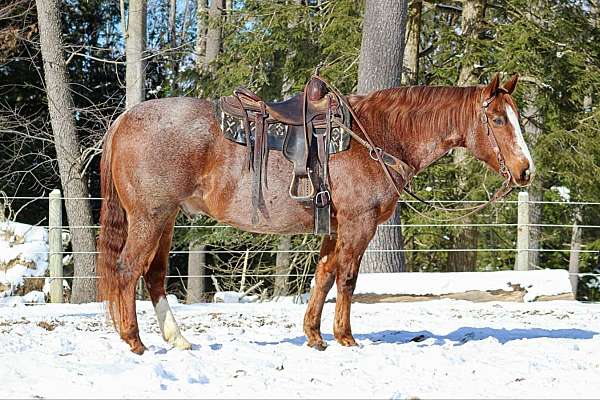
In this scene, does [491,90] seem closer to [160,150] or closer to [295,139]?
[295,139]

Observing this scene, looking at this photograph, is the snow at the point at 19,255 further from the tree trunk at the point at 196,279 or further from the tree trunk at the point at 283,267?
the tree trunk at the point at 283,267

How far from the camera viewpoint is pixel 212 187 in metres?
5.08

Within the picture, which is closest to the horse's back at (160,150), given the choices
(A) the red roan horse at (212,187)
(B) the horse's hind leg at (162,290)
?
(A) the red roan horse at (212,187)

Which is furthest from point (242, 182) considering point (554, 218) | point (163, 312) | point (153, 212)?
point (554, 218)

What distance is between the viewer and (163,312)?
5.21 m

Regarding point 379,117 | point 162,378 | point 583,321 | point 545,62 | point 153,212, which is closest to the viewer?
point 162,378

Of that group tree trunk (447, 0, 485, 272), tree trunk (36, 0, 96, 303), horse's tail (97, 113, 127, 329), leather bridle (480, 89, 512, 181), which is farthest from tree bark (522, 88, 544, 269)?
horse's tail (97, 113, 127, 329)

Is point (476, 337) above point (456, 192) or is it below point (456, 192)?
below

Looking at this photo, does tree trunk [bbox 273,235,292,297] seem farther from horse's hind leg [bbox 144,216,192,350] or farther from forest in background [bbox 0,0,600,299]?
horse's hind leg [bbox 144,216,192,350]

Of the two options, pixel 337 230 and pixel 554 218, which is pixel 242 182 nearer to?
pixel 337 230

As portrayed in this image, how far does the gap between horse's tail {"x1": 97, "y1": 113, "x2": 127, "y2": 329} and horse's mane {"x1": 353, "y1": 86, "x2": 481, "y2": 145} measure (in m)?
1.76

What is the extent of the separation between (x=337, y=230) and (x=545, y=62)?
7797mm

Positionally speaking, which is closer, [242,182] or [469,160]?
[242,182]

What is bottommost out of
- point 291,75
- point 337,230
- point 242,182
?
point 337,230
